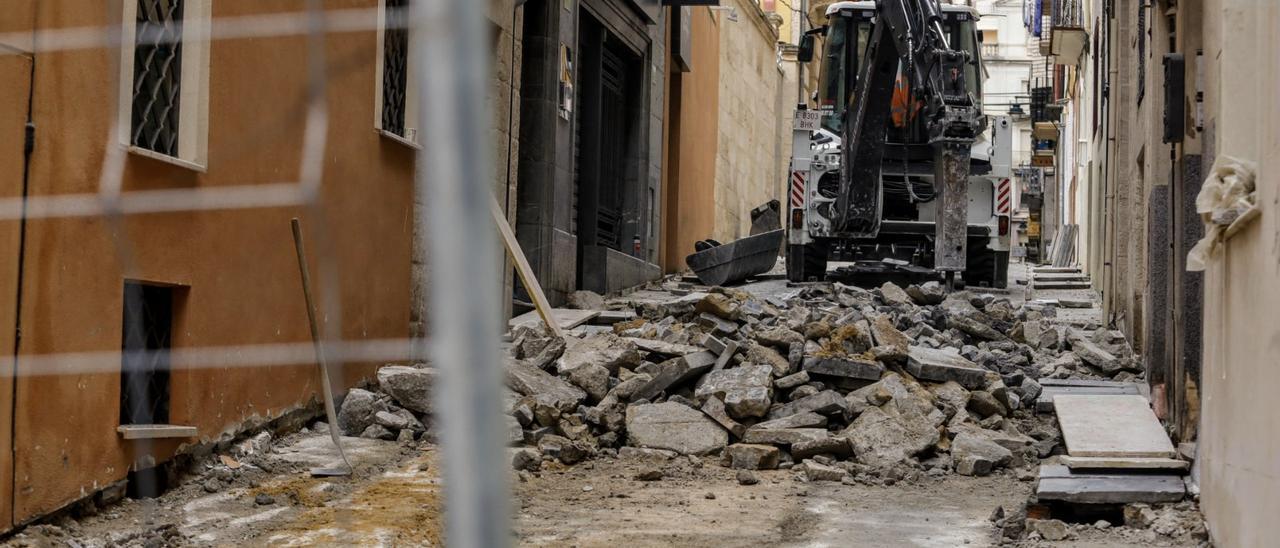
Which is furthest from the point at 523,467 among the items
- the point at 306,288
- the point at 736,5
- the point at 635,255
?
the point at 736,5

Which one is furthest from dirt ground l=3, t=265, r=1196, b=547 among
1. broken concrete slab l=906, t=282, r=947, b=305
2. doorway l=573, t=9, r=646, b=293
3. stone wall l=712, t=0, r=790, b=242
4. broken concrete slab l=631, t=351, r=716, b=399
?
stone wall l=712, t=0, r=790, b=242

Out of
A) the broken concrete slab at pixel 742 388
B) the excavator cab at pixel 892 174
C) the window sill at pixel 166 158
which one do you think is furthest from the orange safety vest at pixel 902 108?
the window sill at pixel 166 158

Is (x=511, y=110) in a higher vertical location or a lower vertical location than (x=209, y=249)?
higher

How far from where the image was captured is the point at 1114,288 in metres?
13.8

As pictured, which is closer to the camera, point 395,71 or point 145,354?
point 145,354

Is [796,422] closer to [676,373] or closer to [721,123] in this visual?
[676,373]

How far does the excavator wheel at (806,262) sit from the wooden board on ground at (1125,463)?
37.9 ft

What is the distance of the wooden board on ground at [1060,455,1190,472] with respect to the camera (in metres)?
7.11

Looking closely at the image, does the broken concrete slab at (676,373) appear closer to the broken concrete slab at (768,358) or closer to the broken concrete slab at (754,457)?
the broken concrete slab at (768,358)

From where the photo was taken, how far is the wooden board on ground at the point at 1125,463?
23.3 feet

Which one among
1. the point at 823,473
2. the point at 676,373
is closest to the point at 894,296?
the point at 676,373

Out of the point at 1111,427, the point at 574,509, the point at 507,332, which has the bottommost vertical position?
the point at 574,509

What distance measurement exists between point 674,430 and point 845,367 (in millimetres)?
1400

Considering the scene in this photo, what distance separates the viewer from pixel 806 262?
19.0 meters
